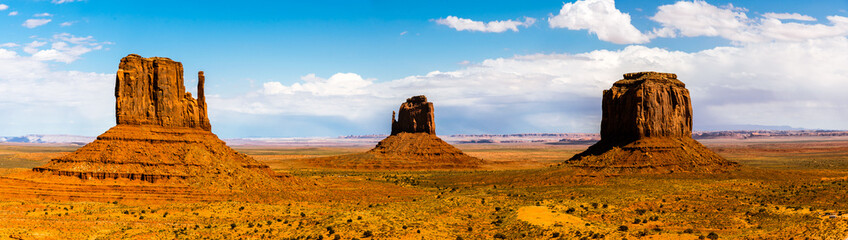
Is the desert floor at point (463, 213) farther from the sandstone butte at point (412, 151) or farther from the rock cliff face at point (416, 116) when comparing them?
the rock cliff face at point (416, 116)

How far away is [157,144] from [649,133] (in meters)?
63.0

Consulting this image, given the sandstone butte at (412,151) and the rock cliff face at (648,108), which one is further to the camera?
the sandstone butte at (412,151)

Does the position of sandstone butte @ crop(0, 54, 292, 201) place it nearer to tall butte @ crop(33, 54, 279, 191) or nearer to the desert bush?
tall butte @ crop(33, 54, 279, 191)

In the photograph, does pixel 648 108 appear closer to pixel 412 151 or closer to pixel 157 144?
pixel 412 151

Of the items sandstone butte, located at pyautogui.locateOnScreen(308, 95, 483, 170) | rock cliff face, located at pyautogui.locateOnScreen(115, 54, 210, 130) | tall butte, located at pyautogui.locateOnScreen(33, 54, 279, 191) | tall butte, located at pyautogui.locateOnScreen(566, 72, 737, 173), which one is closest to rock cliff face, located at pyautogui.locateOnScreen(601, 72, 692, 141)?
tall butte, located at pyautogui.locateOnScreen(566, 72, 737, 173)

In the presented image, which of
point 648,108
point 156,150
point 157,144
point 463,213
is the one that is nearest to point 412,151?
point 648,108

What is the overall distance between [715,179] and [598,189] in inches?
717

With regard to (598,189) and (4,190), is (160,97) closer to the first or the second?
(4,190)

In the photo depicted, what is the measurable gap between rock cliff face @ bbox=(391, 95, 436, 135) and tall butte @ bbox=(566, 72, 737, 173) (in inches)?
2004

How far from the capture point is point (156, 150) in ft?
197

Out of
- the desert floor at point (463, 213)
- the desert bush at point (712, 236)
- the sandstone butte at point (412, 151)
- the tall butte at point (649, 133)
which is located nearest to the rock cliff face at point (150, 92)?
the desert floor at point (463, 213)

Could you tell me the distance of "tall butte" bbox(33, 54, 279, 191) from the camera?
5806 cm

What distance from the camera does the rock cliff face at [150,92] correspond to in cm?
6144

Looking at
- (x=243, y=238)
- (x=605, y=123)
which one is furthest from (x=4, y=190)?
(x=605, y=123)
